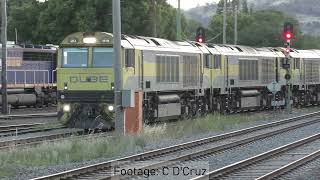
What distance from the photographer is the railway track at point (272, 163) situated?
12.4m

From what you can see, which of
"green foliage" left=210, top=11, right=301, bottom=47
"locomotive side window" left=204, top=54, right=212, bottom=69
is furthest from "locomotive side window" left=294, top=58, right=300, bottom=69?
"green foliage" left=210, top=11, right=301, bottom=47

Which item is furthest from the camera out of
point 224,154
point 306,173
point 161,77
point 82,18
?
point 82,18

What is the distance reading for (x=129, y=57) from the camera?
21469mm

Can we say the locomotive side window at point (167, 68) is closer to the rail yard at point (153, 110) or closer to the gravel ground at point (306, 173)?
the rail yard at point (153, 110)

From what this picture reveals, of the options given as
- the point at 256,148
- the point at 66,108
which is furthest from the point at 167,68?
the point at 256,148

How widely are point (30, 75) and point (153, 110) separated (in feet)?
49.4

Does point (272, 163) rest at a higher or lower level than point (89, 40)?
lower

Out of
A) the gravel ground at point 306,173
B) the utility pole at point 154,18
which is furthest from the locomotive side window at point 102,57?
the utility pole at point 154,18

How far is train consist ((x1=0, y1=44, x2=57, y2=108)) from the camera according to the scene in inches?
1405

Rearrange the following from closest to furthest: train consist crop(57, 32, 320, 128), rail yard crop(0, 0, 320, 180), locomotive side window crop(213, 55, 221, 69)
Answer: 1. rail yard crop(0, 0, 320, 180)
2. train consist crop(57, 32, 320, 128)
3. locomotive side window crop(213, 55, 221, 69)

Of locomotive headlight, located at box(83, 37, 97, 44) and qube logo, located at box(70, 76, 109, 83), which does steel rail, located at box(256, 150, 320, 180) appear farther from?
locomotive headlight, located at box(83, 37, 97, 44)

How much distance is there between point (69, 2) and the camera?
50750 millimetres

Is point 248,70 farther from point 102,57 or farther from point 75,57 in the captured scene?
point 75,57

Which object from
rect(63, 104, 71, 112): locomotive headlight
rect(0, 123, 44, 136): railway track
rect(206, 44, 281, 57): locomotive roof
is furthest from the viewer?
rect(206, 44, 281, 57): locomotive roof
